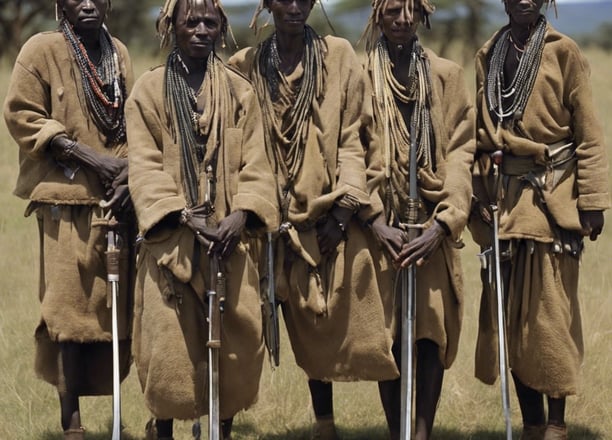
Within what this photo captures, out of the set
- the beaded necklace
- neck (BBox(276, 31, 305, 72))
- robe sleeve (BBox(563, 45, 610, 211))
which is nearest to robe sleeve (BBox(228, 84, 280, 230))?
the beaded necklace

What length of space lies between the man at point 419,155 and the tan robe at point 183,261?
2.13 feet

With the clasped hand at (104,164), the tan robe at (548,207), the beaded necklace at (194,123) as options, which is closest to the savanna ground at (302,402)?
the tan robe at (548,207)

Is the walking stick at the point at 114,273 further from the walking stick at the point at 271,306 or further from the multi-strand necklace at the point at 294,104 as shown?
the multi-strand necklace at the point at 294,104

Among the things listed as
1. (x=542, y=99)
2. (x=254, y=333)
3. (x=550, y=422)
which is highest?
(x=542, y=99)

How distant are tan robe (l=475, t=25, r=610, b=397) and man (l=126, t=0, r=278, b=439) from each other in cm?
129

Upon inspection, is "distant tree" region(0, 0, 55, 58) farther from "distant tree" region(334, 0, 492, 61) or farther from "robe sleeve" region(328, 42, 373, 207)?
"robe sleeve" region(328, 42, 373, 207)

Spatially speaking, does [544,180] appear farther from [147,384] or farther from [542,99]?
[147,384]

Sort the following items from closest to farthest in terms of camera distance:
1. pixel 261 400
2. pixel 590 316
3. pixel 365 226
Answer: pixel 365 226 → pixel 261 400 → pixel 590 316

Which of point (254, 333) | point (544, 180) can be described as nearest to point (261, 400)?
point (254, 333)

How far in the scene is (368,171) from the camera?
6031 millimetres

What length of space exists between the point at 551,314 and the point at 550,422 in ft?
1.97

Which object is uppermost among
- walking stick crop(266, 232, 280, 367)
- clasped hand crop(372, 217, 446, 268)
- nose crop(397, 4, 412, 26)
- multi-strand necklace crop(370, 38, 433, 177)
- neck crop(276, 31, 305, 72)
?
nose crop(397, 4, 412, 26)

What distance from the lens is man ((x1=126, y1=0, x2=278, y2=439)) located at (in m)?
5.64

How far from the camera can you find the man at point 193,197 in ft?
18.5
